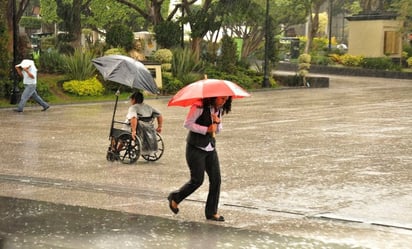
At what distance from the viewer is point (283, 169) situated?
12953mm

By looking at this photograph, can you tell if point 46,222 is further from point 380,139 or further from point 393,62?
point 393,62

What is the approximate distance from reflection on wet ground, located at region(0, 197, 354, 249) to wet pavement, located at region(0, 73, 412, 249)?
1 cm

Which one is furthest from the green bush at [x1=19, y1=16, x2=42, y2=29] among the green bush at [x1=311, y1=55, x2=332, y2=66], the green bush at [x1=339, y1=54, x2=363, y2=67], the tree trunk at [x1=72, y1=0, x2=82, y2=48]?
the tree trunk at [x1=72, y1=0, x2=82, y2=48]

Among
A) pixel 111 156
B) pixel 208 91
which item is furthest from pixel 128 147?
pixel 208 91

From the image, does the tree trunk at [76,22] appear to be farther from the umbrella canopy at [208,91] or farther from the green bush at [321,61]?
the umbrella canopy at [208,91]

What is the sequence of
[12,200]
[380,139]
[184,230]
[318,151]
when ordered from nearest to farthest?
1. [184,230]
2. [12,200]
3. [318,151]
4. [380,139]

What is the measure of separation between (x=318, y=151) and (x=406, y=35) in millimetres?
39114

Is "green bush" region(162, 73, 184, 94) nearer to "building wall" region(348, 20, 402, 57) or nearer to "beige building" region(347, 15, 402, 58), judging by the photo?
"beige building" region(347, 15, 402, 58)

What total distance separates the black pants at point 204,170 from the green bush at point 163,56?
23315 millimetres

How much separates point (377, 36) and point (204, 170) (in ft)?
150

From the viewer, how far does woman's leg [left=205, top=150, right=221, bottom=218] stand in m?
9.10

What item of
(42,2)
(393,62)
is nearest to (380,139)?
(393,62)

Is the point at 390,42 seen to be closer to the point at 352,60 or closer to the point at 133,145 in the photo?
the point at 352,60

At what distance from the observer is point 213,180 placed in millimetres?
9109
